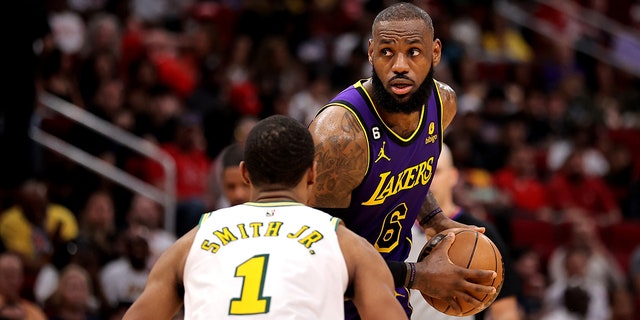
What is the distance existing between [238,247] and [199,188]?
8795mm

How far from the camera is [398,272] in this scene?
5090mm

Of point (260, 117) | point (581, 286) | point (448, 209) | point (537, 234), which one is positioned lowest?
point (537, 234)

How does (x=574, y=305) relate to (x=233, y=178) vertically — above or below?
below

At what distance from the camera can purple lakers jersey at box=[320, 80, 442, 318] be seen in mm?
5406

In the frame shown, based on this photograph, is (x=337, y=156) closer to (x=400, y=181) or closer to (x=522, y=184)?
(x=400, y=181)

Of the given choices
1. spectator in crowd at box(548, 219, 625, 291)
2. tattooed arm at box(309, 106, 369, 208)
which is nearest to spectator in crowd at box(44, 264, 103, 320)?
tattooed arm at box(309, 106, 369, 208)

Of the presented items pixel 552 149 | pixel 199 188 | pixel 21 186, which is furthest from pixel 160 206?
pixel 552 149

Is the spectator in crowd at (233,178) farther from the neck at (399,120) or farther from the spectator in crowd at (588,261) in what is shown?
the spectator in crowd at (588,261)

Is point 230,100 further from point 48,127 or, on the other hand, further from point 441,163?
point 441,163

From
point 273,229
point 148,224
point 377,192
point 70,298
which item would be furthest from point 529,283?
point 273,229

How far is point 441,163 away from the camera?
725 cm

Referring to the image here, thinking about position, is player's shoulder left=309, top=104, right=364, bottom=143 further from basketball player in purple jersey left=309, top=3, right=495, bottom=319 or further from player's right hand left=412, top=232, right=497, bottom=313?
player's right hand left=412, top=232, right=497, bottom=313

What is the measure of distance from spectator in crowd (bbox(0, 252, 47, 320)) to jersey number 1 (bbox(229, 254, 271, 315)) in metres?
5.24

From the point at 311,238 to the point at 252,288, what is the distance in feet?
0.98
